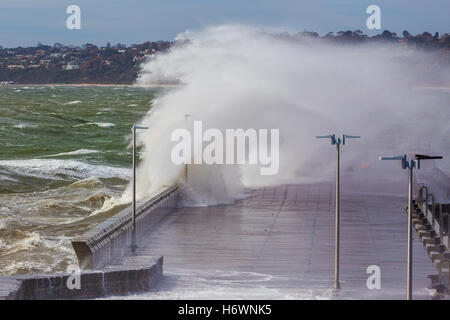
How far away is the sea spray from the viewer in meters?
32.6

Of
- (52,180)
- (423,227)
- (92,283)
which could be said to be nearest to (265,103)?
(52,180)

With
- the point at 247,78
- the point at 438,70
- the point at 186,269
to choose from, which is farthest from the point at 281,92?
the point at 438,70

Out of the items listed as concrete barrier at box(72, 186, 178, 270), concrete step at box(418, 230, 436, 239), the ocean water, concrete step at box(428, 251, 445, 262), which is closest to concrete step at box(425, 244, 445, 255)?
concrete step at box(428, 251, 445, 262)

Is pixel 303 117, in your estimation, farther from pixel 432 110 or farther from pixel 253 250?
pixel 432 110

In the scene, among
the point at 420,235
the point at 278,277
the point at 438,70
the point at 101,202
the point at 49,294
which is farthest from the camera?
the point at 438,70

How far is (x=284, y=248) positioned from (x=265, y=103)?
19666mm

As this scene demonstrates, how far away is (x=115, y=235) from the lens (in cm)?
2052

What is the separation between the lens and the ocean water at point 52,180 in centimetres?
2412

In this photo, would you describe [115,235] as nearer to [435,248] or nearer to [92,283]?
[92,283]

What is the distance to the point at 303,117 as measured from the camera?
4419 cm

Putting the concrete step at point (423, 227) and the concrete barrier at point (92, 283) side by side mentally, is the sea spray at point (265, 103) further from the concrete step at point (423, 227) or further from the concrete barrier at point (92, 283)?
the concrete barrier at point (92, 283)

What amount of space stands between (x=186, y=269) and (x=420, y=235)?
6.32m

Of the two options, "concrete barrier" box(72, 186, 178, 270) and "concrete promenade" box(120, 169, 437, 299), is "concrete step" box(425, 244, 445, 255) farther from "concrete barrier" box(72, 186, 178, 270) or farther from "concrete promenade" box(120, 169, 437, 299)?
"concrete barrier" box(72, 186, 178, 270)
